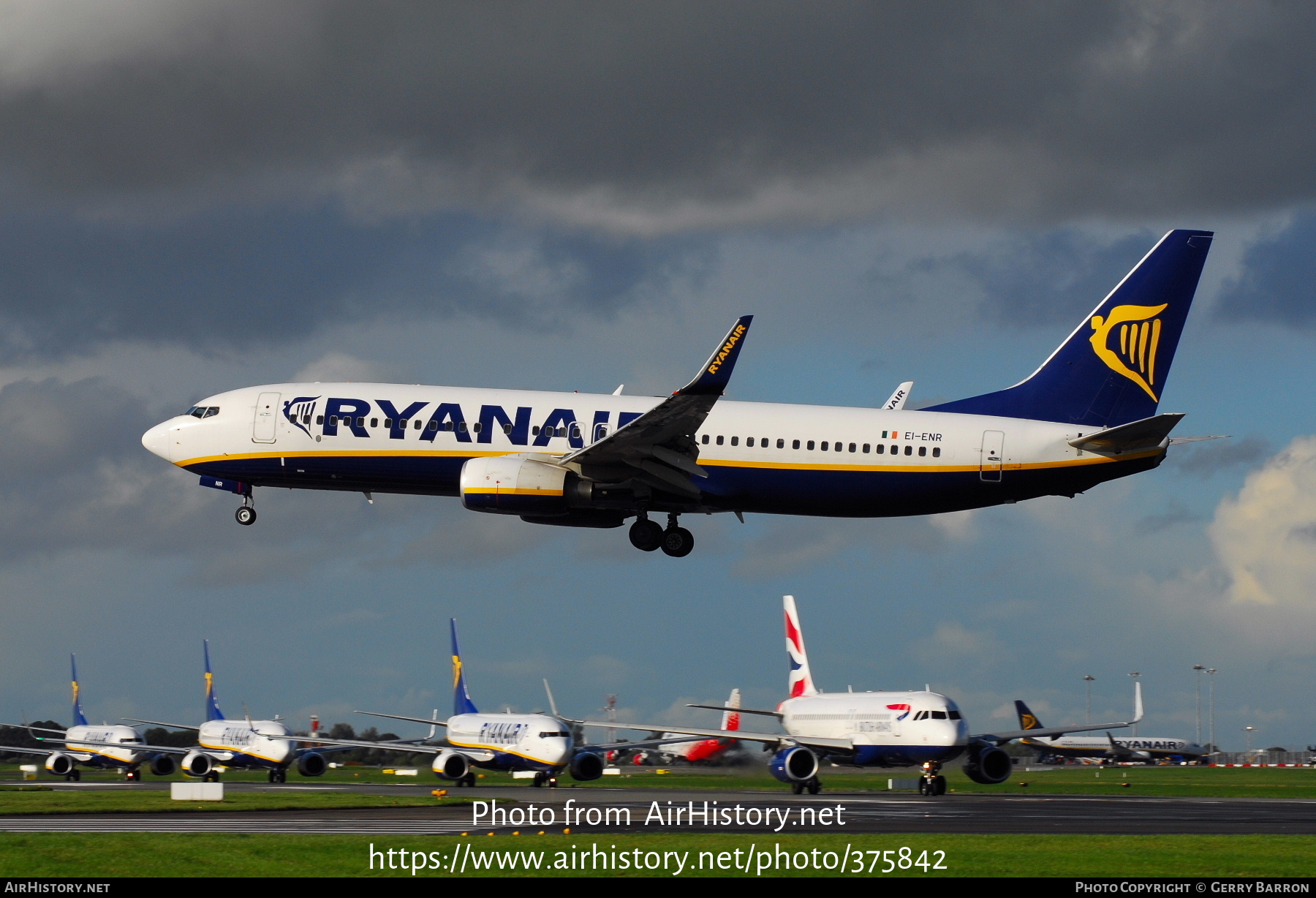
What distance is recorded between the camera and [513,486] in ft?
155

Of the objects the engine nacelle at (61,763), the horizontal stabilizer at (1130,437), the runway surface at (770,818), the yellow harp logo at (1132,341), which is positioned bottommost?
the runway surface at (770,818)

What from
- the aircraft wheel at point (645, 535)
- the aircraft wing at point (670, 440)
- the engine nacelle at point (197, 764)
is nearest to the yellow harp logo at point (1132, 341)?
the aircraft wing at point (670, 440)

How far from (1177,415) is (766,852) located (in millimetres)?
20003

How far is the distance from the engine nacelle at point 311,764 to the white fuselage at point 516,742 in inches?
426

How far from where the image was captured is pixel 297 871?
103ft

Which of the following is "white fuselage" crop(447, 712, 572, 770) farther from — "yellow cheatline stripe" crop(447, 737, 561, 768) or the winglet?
the winglet

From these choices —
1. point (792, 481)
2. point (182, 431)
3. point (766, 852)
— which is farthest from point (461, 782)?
point (766, 852)

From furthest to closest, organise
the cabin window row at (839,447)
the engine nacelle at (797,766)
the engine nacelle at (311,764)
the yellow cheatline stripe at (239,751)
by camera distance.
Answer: the engine nacelle at (311,764), the yellow cheatline stripe at (239,751), the engine nacelle at (797,766), the cabin window row at (839,447)

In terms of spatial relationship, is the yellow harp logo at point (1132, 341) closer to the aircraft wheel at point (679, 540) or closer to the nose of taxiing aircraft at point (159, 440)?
the aircraft wheel at point (679, 540)

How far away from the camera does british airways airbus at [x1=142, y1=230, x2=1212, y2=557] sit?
47.7 m

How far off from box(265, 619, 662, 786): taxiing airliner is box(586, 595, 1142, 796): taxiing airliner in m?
3.92

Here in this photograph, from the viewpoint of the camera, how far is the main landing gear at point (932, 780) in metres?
66.9
